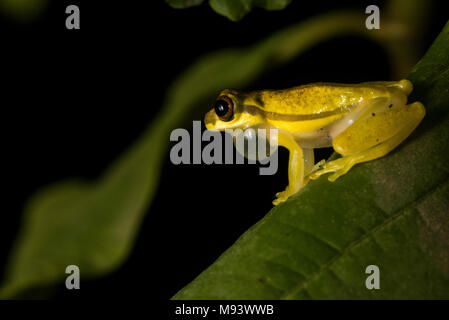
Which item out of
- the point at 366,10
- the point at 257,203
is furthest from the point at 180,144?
the point at 366,10

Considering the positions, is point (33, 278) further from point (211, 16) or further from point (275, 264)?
point (211, 16)

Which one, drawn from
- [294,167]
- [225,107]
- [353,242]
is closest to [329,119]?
[294,167]

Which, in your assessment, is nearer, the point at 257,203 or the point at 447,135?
the point at 447,135

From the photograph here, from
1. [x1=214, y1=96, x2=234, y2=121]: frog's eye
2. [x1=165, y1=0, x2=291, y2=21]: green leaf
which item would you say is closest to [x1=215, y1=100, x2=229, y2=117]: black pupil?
[x1=214, y1=96, x2=234, y2=121]: frog's eye

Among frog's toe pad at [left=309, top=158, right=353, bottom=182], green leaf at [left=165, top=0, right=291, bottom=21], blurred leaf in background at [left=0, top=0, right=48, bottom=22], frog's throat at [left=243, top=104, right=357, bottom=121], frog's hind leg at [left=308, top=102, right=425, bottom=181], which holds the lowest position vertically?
→ frog's toe pad at [left=309, top=158, right=353, bottom=182]

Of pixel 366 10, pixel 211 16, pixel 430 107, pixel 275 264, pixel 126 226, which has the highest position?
pixel 211 16

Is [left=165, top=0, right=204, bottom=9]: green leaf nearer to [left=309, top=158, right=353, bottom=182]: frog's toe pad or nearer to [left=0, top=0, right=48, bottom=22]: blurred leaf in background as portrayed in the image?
[left=309, top=158, right=353, bottom=182]: frog's toe pad
